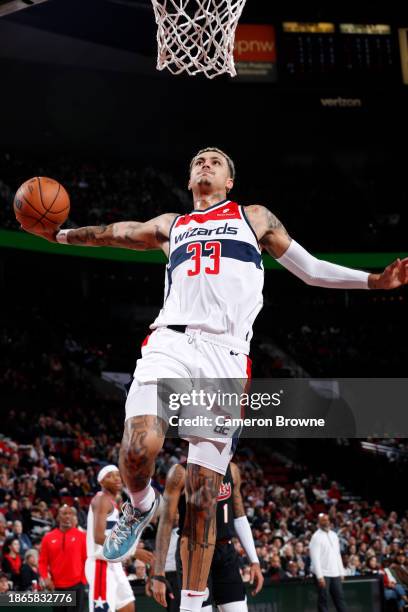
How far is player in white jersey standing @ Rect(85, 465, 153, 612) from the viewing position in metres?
7.48

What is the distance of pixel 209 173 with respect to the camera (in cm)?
488

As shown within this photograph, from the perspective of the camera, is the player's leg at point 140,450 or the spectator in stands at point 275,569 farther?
the spectator in stands at point 275,569

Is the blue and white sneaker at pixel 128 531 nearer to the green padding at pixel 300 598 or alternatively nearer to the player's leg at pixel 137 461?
the player's leg at pixel 137 461

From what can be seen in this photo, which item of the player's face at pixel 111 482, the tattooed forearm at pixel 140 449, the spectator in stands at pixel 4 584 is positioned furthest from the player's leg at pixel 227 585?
the spectator in stands at pixel 4 584

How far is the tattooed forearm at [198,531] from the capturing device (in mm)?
4348

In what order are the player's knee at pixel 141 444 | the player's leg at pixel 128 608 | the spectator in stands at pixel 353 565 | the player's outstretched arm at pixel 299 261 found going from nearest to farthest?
the player's knee at pixel 141 444
the player's outstretched arm at pixel 299 261
the player's leg at pixel 128 608
the spectator in stands at pixel 353 565

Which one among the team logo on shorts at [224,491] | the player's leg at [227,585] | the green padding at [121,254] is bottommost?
the player's leg at [227,585]

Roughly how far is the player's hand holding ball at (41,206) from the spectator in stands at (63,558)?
4.29m

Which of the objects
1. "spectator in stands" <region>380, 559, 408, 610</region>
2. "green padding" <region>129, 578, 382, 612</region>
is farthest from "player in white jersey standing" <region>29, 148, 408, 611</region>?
"spectator in stands" <region>380, 559, 408, 610</region>

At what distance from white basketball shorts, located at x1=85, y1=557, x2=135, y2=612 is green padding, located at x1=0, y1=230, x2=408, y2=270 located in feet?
33.9

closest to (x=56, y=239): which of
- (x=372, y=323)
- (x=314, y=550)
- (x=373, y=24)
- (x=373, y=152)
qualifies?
(x=314, y=550)

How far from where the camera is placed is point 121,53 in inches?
770

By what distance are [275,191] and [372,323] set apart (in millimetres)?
4260

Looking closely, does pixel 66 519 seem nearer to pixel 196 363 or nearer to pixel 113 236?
pixel 113 236
